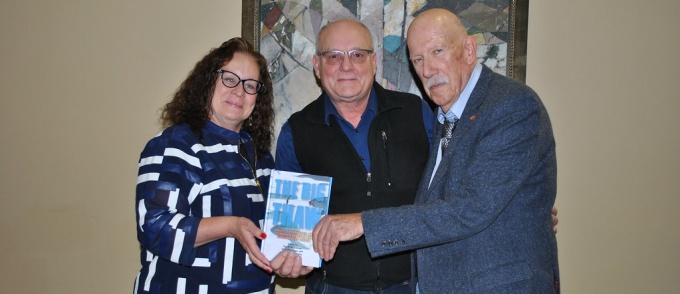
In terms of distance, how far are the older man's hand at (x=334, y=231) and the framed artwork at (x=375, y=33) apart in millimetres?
1368

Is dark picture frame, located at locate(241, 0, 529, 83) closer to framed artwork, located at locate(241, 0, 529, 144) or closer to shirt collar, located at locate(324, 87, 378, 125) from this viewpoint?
framed artwork, located at locate(241, 0, 529, 144)

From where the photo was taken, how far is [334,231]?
6.48ft

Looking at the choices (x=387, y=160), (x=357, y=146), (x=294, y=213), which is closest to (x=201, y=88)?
(x=294, y=213)

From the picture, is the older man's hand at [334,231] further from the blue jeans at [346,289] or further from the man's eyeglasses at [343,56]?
the man's eyeglasses at [343,56]

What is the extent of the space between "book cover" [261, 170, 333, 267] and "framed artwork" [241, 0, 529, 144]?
1.19 m

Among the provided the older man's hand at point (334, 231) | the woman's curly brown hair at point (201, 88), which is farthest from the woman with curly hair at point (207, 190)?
the older man's hand at point (334, 231)

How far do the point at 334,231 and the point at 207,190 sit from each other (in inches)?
21.4

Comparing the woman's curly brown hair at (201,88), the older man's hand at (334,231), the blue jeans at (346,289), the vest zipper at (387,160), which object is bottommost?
the blue jeans at (346,289)

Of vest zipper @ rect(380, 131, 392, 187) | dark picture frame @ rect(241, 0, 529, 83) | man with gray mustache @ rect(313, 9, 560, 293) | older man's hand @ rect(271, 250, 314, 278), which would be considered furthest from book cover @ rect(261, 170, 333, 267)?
dark picture frame @ rect(241, 0, 529, 83)

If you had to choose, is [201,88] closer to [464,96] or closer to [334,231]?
[334,231]

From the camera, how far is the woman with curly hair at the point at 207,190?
6.46 ft

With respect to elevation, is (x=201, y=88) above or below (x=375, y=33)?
Result: below
